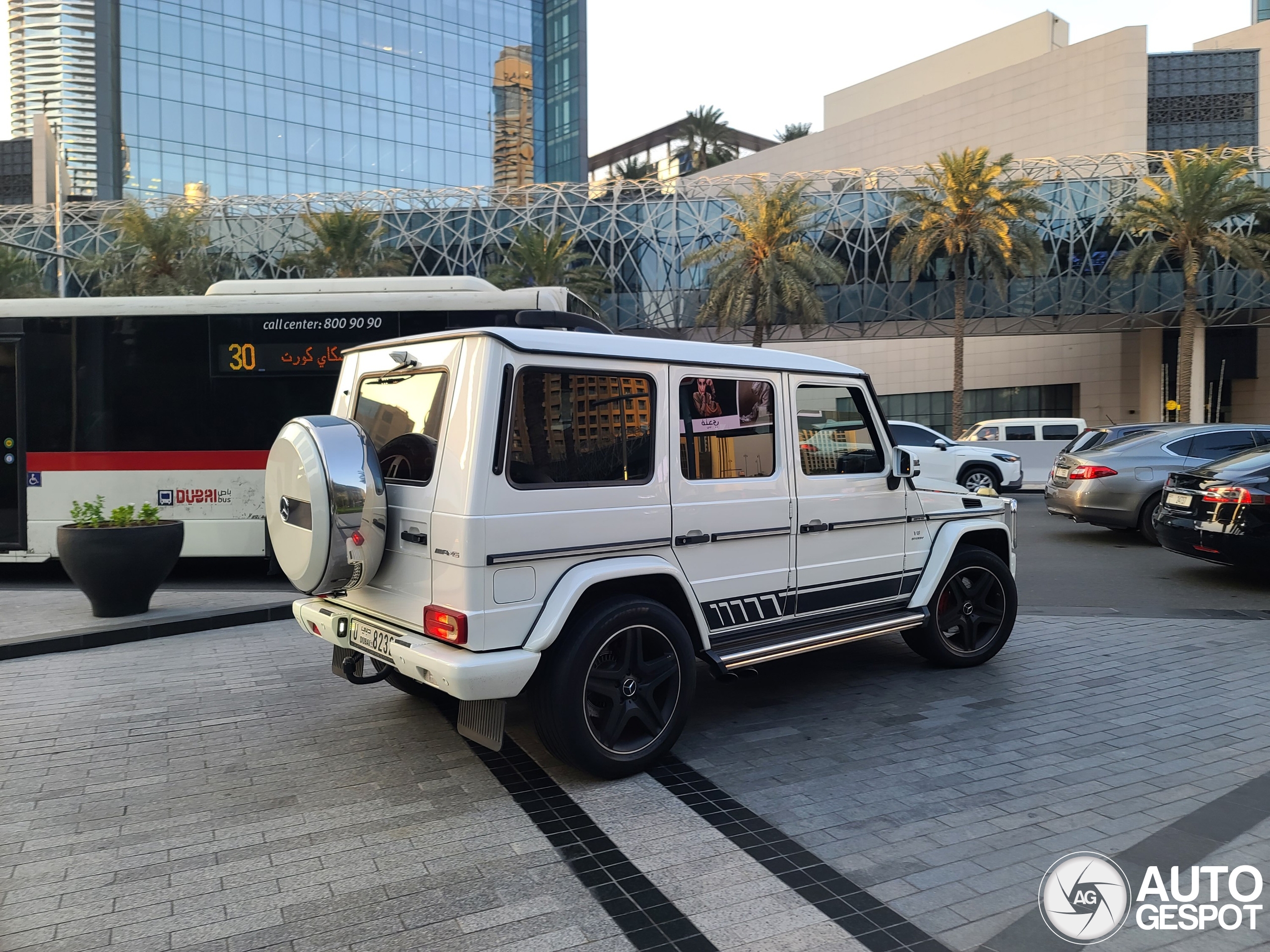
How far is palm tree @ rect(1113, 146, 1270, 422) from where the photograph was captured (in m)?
29.9

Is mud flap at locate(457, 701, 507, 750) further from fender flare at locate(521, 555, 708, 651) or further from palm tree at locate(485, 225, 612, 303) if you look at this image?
palm tree at locate(485, 225, 612, 303)

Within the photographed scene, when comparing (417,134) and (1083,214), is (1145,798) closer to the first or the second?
(1083,214)

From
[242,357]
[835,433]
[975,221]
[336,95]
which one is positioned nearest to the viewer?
[835,433]

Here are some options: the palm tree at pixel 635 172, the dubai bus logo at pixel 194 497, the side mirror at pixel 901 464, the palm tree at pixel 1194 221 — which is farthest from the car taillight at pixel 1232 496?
the palm tree at pixel 635 172

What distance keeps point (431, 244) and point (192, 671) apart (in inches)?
1503

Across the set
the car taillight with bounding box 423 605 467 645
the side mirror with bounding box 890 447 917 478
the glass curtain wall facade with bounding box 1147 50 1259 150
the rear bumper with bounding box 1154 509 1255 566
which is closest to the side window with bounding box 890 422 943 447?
the rear bumper with bounding box 1154 509 1255 566

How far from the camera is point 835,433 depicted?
544 centimetres

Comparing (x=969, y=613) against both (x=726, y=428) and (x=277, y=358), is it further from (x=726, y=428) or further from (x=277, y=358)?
(x=277, y=358)

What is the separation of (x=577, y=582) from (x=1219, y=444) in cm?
1206

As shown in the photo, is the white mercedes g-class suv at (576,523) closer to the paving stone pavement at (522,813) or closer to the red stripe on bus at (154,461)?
the paving stone pavement at (522,813)

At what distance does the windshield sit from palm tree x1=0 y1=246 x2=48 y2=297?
121ft

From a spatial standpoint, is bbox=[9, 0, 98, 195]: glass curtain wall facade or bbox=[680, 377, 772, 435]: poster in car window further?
bbox=[9, 0, 98, 195]: glass curtain wall facade

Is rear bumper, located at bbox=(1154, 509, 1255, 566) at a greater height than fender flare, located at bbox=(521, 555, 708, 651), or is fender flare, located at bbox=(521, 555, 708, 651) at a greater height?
fender flare, located at bbox=(521, 555, 708, 651)

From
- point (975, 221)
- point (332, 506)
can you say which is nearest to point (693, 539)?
point (332, 506)
